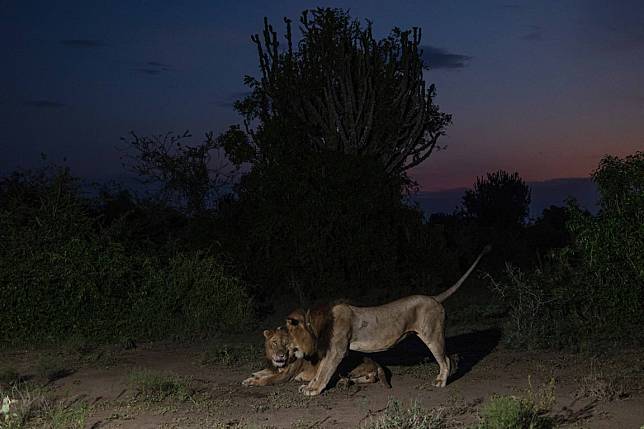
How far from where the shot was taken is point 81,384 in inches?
349

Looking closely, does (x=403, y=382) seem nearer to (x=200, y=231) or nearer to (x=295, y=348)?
(x=295, y=348)

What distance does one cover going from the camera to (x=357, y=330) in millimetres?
8102

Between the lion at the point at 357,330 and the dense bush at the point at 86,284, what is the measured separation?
5333 mm

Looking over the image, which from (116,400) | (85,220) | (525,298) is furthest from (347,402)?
(85,220)

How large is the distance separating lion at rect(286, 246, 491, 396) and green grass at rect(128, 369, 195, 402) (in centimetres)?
116

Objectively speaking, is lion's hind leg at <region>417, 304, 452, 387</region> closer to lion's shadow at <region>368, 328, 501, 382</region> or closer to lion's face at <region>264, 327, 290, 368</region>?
lion's shadow at <region>368, 328, 501, 382</region>

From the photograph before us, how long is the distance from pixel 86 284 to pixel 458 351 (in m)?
5.79

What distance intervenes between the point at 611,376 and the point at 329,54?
1210 centimetres


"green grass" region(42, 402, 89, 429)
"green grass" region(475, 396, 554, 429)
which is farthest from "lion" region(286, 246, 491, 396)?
"green grass" region(42, 402, 89, 429)

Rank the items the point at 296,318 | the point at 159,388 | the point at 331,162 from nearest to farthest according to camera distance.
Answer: the point at 296,318 < the point at 159,388 < the point at 331,162

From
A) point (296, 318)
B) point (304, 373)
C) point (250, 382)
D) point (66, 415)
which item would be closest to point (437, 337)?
point (304, 373)

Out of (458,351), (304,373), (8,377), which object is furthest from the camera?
(458,351)

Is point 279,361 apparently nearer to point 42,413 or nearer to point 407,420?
point 407,420

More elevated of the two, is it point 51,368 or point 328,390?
point 51,368
